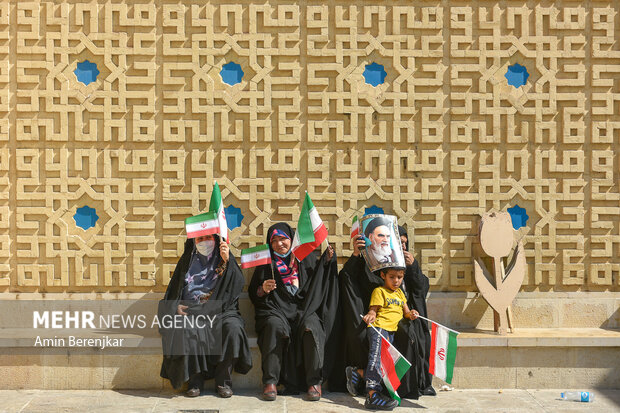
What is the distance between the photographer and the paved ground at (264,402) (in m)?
5.17

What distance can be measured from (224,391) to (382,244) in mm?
1561

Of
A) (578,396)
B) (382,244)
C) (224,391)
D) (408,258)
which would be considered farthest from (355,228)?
(578,396)

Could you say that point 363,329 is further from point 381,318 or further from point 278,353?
point 278,353

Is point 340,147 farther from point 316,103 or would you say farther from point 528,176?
point 528,176

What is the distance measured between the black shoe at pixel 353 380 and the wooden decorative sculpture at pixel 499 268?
117 centimetres

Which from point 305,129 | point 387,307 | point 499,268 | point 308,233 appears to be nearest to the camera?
point 387,307

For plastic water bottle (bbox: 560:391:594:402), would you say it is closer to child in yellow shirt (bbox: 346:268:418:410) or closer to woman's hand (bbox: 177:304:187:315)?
child in yellow shirt (bbox: 346:268:418:410)

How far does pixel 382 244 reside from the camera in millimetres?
5457

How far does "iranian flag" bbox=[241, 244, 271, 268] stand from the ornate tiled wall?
289 mm

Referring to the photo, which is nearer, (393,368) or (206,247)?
(393,368)

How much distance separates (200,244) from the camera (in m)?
5.70

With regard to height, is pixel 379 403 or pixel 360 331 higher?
pixel 360 331

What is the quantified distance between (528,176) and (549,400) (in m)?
1.78

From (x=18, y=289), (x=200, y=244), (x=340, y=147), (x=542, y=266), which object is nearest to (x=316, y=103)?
(x=340, y=147)
